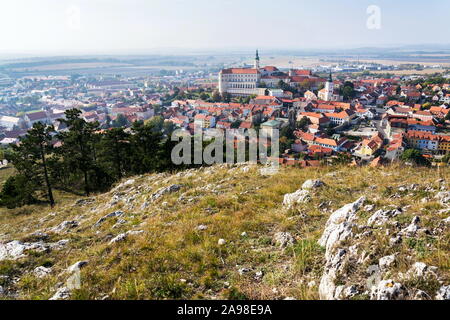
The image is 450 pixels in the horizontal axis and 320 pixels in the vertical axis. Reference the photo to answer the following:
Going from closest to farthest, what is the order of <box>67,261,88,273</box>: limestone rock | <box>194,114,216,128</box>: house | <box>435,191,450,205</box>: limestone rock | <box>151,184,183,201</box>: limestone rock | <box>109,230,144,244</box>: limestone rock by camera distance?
<box>67,261,88,273</box>: limestone rock → <box>435,191,450,205</box>: limestone rock → <box>109,230,144,244</box>: limestone rock → <box>151,184,183,201</box>: limestone rock → <box>194,114,216,128</box>: house

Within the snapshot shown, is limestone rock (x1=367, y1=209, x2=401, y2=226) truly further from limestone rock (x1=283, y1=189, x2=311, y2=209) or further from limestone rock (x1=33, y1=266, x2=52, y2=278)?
limestone rock (x1=33, y1=266, x2=52, y2=278)

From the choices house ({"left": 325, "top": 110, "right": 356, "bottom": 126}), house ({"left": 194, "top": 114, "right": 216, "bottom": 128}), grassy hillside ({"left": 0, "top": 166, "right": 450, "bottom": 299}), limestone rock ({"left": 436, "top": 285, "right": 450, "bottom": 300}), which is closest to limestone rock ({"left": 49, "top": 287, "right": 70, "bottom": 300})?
grassy hillside ({"left": 0, "top": 166, "right": 450, "bottom": 299})

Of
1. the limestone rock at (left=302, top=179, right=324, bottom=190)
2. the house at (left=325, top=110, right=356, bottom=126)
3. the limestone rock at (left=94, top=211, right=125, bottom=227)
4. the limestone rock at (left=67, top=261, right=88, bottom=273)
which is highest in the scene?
the limestone rock at (left=302, top=179, right=324, bottom=190)

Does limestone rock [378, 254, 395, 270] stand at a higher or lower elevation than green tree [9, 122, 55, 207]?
higher

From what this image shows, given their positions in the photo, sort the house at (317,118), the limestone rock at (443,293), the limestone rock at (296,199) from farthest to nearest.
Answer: the house at (317,118)
the limestone rock at (296,199)
the limestone rock at (443,293)

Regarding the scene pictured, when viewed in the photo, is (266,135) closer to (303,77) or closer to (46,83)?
(303,77)

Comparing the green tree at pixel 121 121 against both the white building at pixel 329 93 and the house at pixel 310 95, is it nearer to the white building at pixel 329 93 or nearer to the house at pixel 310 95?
the house at pixel 310 95

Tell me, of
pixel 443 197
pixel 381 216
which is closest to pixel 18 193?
pixel 381 216

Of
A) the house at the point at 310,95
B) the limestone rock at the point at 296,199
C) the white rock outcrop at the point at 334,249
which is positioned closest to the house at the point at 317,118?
the house at the point at 310,95

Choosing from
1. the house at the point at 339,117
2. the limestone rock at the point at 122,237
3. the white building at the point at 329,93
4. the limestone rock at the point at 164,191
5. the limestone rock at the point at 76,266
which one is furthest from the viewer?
the white building at the point at 329,93
